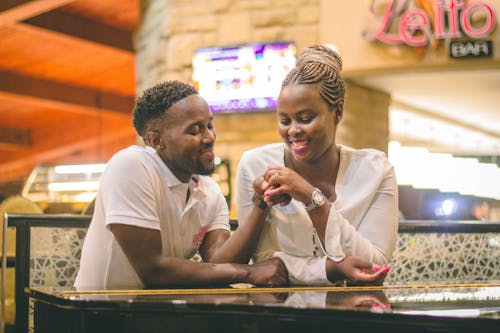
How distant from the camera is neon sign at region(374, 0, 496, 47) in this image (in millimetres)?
5727

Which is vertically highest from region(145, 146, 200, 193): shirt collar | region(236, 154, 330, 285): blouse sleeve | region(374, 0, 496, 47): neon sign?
region(374, 0, 496, 47): neon sign

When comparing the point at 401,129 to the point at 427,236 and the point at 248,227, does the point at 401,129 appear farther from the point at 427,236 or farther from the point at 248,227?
the point at 248,227

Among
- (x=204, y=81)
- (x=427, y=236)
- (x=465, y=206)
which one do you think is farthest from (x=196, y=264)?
(x=204, y=81)

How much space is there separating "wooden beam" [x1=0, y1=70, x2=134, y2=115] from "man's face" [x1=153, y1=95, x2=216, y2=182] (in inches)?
300

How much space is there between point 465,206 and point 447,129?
538 cm

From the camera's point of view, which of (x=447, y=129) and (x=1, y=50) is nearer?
(x=1, y=50)

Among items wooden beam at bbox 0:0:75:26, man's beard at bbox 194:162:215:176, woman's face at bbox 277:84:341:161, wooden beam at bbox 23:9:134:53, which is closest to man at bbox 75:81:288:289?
man's beard at bbox 194:162:215:176

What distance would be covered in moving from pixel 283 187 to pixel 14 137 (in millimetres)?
11135

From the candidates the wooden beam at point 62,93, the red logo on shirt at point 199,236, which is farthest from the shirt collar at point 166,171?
the wooden beam at point 62,93

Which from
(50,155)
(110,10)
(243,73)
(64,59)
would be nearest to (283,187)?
(243,73)

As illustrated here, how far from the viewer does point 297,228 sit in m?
2.06

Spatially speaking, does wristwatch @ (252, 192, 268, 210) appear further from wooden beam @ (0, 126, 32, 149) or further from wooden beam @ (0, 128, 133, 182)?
wooden beam @ (0, 128, 133, 182)

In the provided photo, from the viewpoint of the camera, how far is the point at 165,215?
7.04 feet

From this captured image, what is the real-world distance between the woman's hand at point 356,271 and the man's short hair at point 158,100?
65cm
